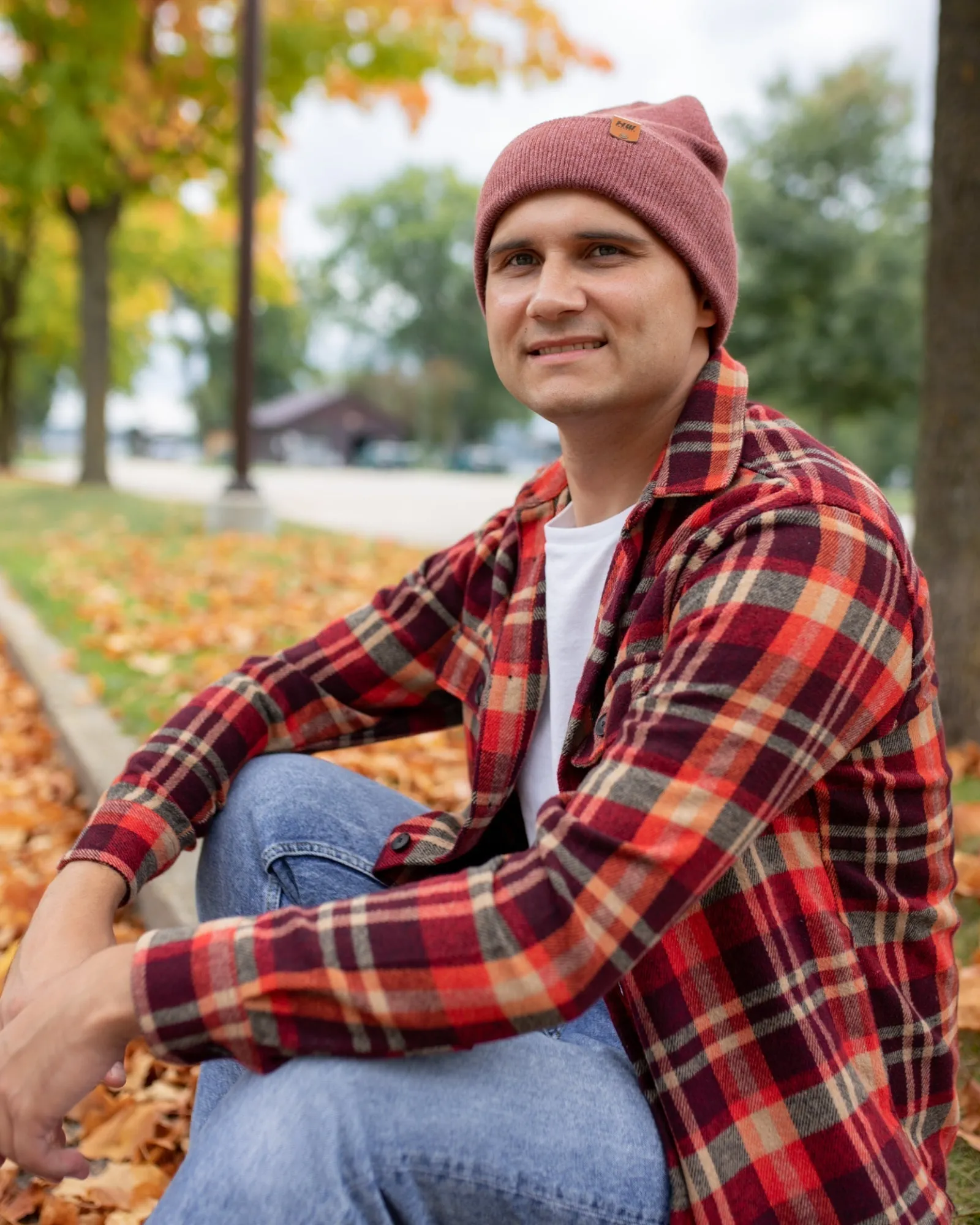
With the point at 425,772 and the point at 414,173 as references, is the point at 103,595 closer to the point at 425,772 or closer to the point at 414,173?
the point at 425,772

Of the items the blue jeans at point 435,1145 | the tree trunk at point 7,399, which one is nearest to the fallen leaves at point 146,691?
the blue jeans at point 435,1145

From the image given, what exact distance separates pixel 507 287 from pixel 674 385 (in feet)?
0.98

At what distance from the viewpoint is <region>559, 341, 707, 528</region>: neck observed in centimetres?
168

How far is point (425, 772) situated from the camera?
383 cm

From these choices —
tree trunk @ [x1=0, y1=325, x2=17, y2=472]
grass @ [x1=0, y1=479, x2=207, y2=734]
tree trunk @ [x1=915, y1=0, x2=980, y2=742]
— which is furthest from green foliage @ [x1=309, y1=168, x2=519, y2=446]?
tree trunk @ [x1=915, y1=0, x2=980, y2=742]

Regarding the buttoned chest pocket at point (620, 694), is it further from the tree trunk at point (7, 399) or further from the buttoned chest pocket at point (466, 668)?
the tree trunk at point (7, 399)

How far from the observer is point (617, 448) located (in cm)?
172

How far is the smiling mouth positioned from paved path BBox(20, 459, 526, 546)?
21.3 ft

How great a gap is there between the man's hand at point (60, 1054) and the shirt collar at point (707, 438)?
0.90m

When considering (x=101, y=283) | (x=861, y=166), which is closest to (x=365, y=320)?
(x=861, y=166)

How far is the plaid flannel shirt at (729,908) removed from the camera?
1.25 metres

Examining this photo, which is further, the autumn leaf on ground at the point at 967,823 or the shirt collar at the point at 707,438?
the autumn leaf on ground at the point at 967,823

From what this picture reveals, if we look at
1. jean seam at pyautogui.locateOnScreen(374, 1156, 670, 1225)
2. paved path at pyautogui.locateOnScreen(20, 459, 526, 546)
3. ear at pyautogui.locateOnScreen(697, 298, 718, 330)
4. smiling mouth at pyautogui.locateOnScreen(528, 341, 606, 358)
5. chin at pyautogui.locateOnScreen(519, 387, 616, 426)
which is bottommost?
paved path at pyautogui.locateOnScreen(20, 459, 526, 546)

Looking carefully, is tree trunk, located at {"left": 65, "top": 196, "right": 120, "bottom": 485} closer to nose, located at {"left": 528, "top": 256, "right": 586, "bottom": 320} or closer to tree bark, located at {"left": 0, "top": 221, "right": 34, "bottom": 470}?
tree bark, located at {"left": 0, "top": 221, "right": 34, "bottom": 470}
